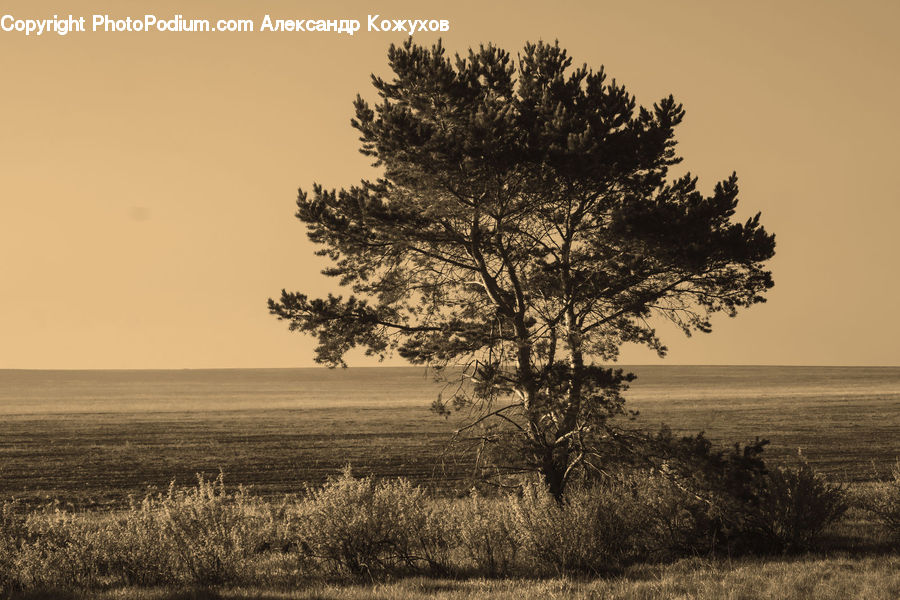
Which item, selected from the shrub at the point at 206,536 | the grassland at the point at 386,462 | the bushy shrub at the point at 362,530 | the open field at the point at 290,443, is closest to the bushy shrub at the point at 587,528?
the grassland at the point at 386,462

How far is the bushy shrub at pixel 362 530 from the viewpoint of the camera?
14305 millimetres

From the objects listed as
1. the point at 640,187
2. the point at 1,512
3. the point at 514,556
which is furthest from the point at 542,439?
the point at 1,512

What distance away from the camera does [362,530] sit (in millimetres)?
14359

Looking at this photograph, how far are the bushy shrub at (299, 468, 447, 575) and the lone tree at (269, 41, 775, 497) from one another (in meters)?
A: 2.66

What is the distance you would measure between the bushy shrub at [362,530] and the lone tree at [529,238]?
8.73 ft

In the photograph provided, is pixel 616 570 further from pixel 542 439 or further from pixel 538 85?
pixel 538 85

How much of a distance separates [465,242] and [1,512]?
9.42 metres

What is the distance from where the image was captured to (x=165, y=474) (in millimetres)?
36156

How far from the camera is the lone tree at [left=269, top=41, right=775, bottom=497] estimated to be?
52.9ft

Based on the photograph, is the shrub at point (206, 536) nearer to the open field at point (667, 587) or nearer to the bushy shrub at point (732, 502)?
the open field at point (667, 587)

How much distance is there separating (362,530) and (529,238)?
22.0 feet

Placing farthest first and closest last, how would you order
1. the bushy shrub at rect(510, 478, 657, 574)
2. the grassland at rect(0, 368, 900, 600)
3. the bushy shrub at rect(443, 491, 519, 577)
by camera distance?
1. the bushy shrub at rect(443, 491, 519, 577)
2. the bushy shrub at rect(510, 478, 657, 574)
3. the grassland at rect(0, 368, 900, 600)

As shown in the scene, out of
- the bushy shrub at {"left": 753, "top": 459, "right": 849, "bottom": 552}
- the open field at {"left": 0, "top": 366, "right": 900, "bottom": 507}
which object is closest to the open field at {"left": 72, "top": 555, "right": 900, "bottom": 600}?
the bushy shrub at {"left": 753, "top": 459, "right": 849, "bottom": 552}

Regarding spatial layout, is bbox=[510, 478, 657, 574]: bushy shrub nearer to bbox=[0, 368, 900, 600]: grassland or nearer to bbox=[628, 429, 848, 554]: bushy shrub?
bbox=[628, 429, 848, 554]: bushy shrub
